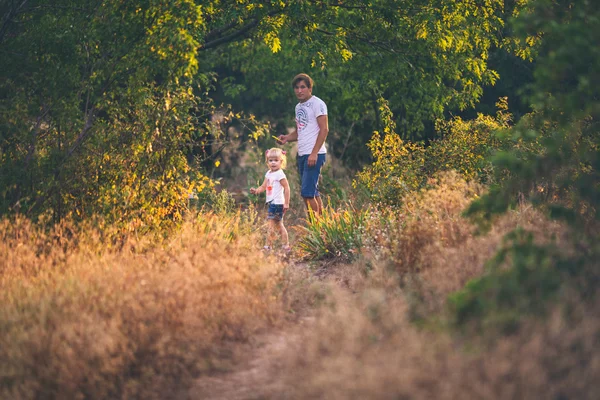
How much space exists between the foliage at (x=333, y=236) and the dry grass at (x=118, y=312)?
210 centimetres

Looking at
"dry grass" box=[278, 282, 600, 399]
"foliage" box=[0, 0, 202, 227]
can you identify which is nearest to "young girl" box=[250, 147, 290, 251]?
"foliage" box=[0, 0, 202, 227]

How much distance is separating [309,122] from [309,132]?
0.42 ft

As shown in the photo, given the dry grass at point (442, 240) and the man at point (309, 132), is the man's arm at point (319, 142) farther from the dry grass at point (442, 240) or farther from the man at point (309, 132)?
the dry grass at point (442, 240)

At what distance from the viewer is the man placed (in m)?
9.09

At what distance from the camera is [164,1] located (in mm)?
7027

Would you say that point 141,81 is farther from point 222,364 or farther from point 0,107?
point 222,364

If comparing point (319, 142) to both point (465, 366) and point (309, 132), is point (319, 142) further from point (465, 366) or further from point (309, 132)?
point (465, 366)

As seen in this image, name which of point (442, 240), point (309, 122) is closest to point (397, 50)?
point (309, 122)

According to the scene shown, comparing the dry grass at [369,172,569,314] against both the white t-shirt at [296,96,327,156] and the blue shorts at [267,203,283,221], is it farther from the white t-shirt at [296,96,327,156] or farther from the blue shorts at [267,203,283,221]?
the white t-shirt at [296,96,327,156]

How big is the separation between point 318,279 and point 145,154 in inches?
88.0

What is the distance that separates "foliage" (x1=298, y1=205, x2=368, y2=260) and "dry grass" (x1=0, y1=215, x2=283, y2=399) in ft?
6.89

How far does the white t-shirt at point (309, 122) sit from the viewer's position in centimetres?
916

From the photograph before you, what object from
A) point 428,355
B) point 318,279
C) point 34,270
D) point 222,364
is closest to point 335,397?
point 428,355

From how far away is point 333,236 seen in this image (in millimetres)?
8695
